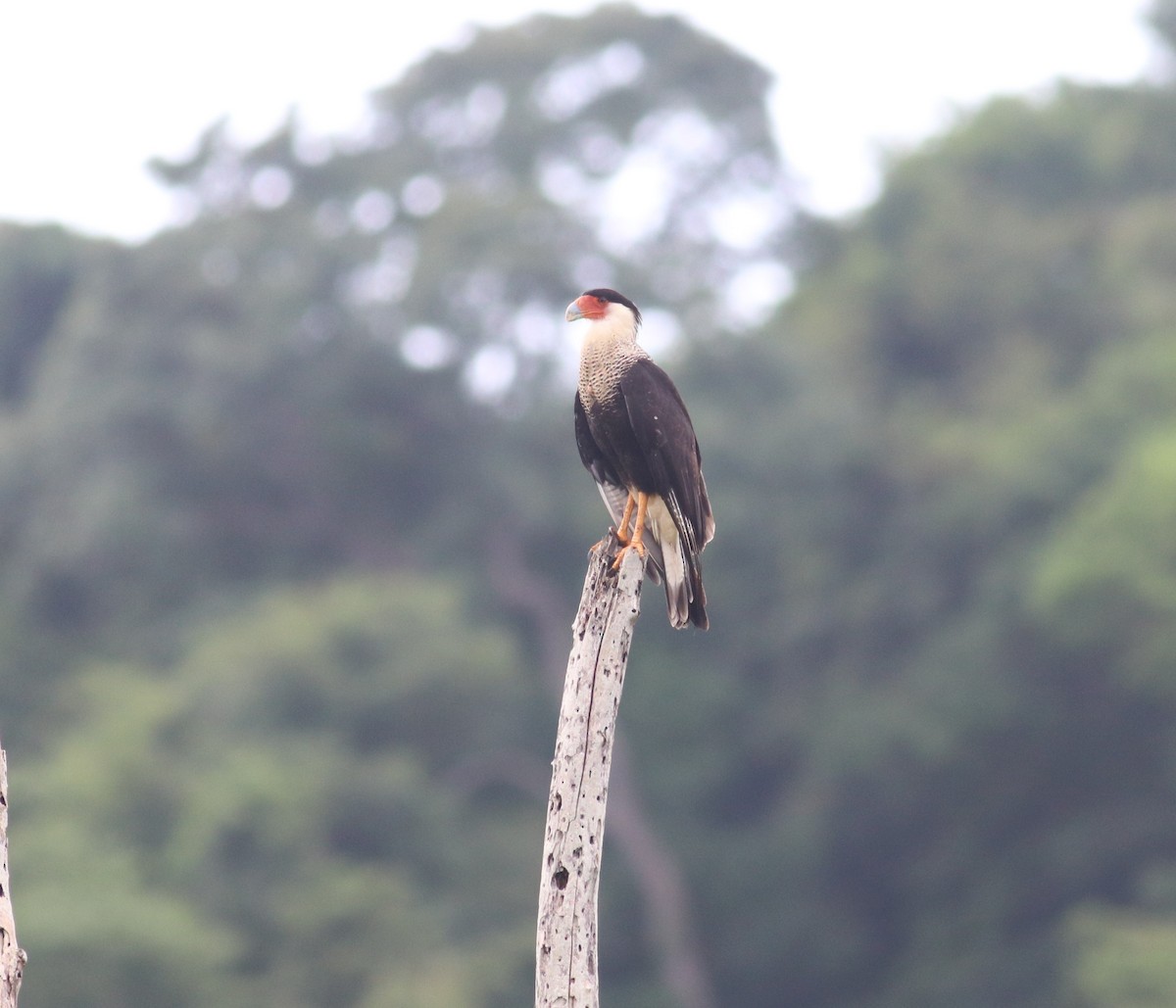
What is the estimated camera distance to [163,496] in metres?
26.4

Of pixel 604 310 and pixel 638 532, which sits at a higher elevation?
pixel 604 310

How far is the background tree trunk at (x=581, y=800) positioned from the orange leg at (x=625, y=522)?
29.9 inches

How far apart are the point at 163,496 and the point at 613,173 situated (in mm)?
8429

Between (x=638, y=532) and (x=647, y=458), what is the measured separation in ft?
1.58

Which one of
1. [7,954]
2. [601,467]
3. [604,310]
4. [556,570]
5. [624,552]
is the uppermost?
[556,570]

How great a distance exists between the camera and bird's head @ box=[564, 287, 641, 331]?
7309mm

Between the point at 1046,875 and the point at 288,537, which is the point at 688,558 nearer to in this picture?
the point at 1046,875

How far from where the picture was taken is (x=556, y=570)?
2661 cm

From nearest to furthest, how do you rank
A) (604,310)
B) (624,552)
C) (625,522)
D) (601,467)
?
(624,552), (625,522), (601,467), (604,310)

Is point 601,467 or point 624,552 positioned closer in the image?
point 624,552

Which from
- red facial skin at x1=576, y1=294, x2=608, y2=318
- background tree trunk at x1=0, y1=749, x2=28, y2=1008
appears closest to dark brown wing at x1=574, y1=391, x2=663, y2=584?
red facial skin at x1=576, y1=294, x2=608, y2=318

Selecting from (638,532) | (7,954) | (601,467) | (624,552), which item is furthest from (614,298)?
(7,954)

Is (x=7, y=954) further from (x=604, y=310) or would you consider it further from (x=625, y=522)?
(x=604, y=310)

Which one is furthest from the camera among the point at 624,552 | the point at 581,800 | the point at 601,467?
the point at 601,467
